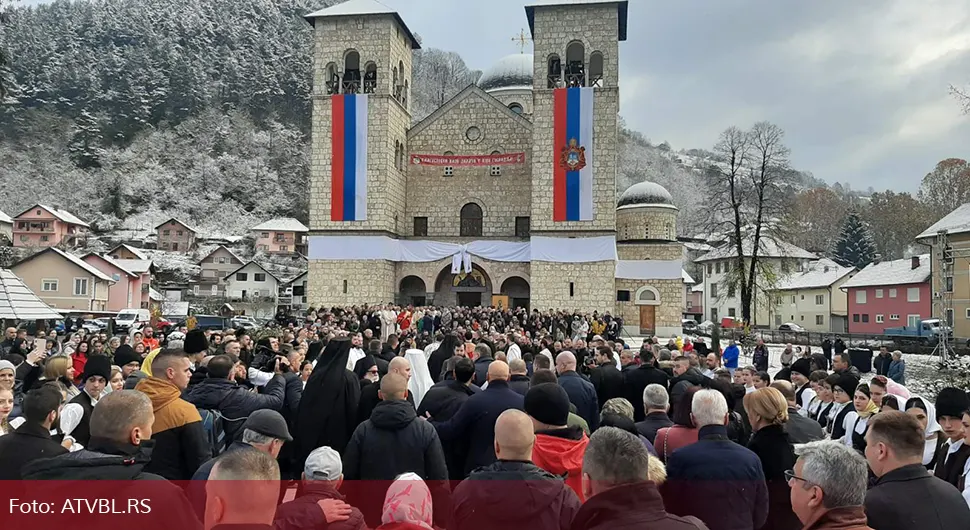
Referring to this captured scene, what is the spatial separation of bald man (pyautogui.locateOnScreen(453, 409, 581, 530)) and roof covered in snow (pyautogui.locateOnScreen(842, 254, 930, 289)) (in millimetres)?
40689

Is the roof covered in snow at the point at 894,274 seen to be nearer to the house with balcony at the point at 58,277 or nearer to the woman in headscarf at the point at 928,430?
the woman in headscarf at the point at 928,430

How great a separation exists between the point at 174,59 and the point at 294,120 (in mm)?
16314

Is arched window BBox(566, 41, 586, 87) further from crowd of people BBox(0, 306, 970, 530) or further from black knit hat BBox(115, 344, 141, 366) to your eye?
black knit hat BBox(115, 344, 141, 366)

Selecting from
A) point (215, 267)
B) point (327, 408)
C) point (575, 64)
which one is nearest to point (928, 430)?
point (327, 408)

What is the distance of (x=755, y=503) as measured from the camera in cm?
351

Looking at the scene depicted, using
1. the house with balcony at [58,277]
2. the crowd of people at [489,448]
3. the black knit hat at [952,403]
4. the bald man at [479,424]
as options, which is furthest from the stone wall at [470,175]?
the black knit hat at [952,403]

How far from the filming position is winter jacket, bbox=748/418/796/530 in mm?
3852

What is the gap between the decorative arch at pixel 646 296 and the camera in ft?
108

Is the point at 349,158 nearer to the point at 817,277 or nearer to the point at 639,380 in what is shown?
the point at 639,380

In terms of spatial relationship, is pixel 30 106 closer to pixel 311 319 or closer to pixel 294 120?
pixel 294 120

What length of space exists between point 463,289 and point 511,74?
1670 cm

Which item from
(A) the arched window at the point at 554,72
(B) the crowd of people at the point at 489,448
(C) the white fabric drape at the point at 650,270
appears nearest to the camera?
(B) the crowd of people at the point at 489,448

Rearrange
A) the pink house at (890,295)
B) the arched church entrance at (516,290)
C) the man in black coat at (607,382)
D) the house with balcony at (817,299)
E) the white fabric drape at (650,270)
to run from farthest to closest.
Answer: the house with balcony at (817,299)
the pink house at (890,295)
the white fabric drape at (650,270)
the arched church entrance at (516,290)
the man in black coat at (607,382)

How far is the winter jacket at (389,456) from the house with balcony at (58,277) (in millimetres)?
42700
